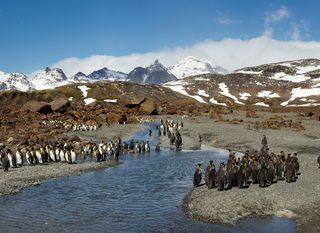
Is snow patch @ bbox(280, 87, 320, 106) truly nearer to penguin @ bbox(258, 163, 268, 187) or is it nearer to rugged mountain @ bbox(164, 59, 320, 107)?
rugged mountain @ bbox(164, 59, 320, 107)

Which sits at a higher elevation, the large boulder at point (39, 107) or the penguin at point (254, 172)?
the large boulder at point (39, 107)

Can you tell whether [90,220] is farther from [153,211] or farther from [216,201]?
[216,201]

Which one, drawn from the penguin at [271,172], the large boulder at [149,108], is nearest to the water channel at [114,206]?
the penguin at [271,172]

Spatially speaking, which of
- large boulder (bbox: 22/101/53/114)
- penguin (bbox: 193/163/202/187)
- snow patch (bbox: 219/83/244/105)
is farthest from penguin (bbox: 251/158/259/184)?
snow patch (bbox: 219/83/244/105)

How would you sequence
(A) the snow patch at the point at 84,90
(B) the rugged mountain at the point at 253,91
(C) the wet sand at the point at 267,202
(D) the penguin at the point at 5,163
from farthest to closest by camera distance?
(B) the rugged mountain at the point at 253,91, (A) the snow patch at the point at 84,90, (D) the penguin at the point at 5,163, (C) the wet sand at the point at 267,202

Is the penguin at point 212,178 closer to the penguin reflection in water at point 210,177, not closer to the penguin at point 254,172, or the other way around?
the penguin reflection in water at point 210,177

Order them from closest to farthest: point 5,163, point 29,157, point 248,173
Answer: point 248,173 < point 5,163 < point 29,157

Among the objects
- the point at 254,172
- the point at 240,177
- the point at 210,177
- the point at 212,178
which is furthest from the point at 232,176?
the point at 254,172

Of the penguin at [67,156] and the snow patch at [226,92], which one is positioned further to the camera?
the snow patch at [226,92]

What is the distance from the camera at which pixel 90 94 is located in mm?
139500

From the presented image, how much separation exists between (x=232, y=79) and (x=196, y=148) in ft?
482

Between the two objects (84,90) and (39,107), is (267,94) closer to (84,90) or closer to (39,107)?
(84,90)

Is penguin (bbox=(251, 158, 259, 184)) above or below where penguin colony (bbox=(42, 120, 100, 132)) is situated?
below

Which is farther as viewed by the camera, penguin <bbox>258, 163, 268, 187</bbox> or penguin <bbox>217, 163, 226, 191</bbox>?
penguin <bbox>258, 163, 268, 187</bbox>
